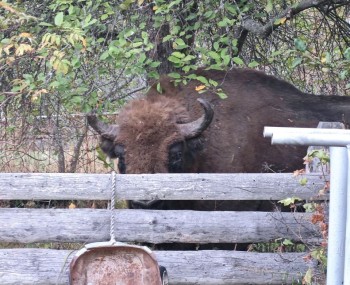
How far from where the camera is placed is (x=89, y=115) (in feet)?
22.3

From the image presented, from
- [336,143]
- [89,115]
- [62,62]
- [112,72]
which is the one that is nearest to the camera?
[336,143]

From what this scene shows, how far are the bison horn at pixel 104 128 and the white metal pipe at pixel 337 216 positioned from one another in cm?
472

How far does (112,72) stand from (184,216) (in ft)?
8.57

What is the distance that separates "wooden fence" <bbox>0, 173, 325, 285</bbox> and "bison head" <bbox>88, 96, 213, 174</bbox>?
Answer: 0.92 meters

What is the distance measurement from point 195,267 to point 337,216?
3.36 metres

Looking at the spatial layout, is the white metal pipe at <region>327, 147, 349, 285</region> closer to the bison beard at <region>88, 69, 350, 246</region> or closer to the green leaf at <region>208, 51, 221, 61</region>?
the bison beard at <region>88, 69, 350, 246</region>

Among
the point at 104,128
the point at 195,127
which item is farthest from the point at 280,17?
the point at 104,128

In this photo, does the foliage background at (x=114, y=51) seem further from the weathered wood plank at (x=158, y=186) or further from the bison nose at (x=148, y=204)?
the bison nose at (x=148, y=204)

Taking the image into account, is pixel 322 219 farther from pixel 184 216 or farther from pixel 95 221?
pixel 95 221

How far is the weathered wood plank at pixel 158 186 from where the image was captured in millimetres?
5152

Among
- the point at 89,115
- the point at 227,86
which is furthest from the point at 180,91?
the point at 89,115

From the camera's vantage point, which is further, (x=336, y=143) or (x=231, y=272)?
(x=231, y=272)

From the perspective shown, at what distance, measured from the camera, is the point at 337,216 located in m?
1.97

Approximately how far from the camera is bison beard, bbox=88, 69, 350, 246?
20.7 feet
